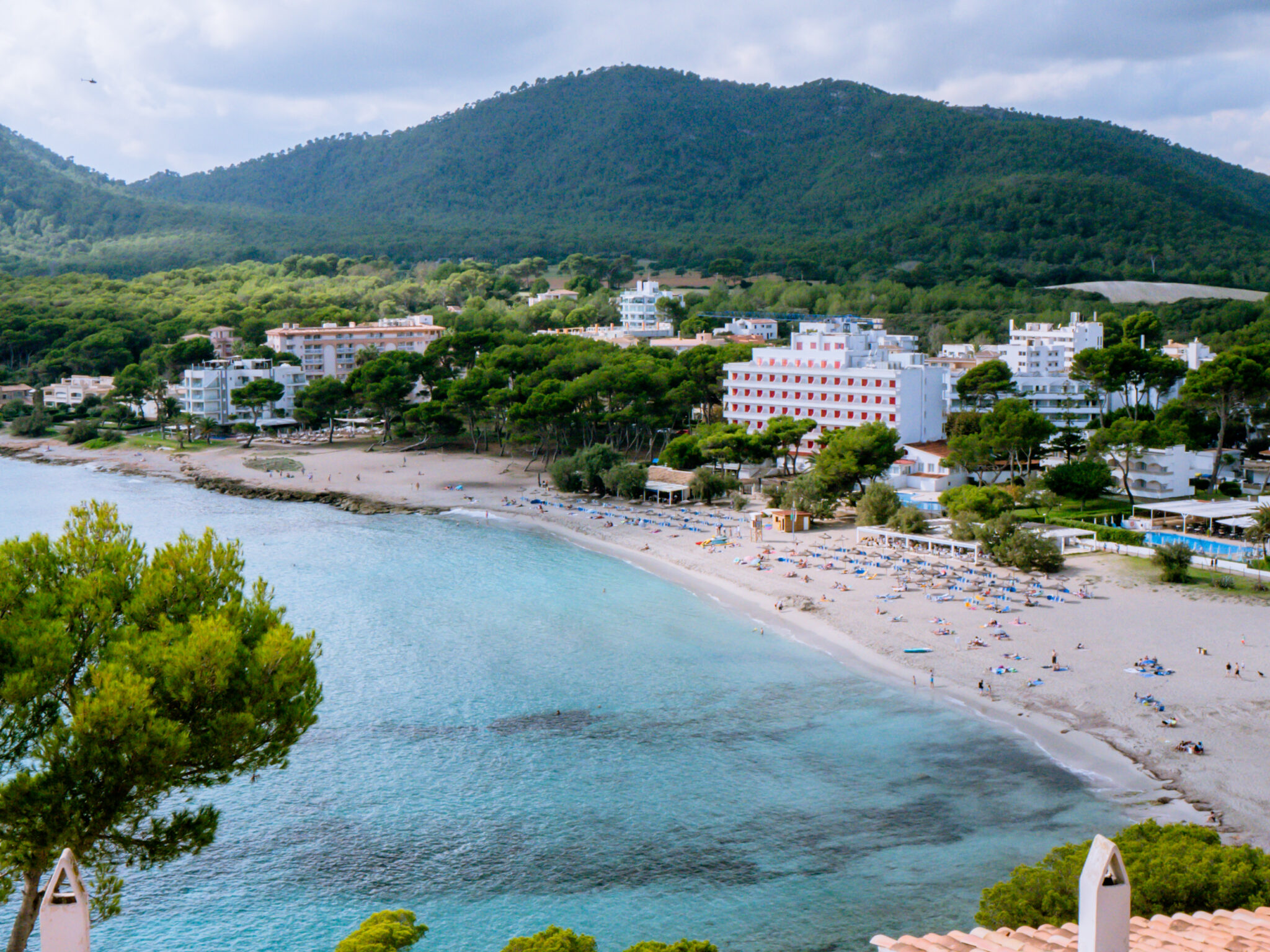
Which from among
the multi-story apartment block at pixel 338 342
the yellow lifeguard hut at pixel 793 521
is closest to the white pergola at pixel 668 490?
the yellow lifeguard hut at pixel 793 521

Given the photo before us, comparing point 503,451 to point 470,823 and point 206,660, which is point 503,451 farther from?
point 206,660

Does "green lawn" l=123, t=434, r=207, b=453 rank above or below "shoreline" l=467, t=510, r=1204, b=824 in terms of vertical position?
above

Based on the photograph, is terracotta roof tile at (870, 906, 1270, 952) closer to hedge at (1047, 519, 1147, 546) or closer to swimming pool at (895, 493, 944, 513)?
hedge at (1047, 519, 1147, 546)

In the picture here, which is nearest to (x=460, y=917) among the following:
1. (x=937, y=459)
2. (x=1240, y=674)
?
(x=1240, y=674)

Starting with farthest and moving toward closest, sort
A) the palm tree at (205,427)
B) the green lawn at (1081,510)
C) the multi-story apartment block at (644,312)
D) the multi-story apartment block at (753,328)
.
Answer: the multi-story apartment block at (644,312)
the multi-story apartment block at (753,328)
the palm tree at (205,427)
the green lawn at (1081,510)

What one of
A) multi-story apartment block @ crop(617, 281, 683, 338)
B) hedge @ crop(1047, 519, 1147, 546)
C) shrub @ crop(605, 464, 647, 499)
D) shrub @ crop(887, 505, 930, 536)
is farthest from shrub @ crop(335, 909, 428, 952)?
multi-story apartment block @ crop(617, 281, 683, 338)

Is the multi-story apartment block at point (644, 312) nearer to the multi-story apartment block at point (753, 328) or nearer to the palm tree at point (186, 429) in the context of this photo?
the multi-story apartment block at point (753, 328)
